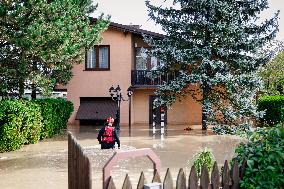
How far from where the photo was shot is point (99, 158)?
15242mm

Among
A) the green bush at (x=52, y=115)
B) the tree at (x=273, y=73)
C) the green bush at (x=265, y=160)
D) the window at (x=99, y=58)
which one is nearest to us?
the green bush at (x=265, y=160)

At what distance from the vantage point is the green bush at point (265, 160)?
503cm

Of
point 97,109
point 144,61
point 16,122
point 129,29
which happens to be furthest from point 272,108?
point 16,122

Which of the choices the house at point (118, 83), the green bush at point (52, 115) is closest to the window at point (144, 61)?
the house at point (118, 83)

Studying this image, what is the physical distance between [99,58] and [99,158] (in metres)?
17.8

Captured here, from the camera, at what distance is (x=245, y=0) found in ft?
80.5

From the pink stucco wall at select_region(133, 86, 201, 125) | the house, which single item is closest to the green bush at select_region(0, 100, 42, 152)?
the house

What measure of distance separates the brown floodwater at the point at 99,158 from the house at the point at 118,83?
7.15m

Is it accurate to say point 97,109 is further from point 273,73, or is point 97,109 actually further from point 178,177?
point 178,177

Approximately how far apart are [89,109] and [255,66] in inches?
524

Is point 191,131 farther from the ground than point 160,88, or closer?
closer

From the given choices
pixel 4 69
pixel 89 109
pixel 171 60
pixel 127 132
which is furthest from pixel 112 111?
pixel 4 69

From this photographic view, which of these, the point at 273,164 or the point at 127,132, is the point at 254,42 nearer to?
the point at 127,132

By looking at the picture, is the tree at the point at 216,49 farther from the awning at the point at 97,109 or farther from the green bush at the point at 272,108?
the awning at the point at 97,109
